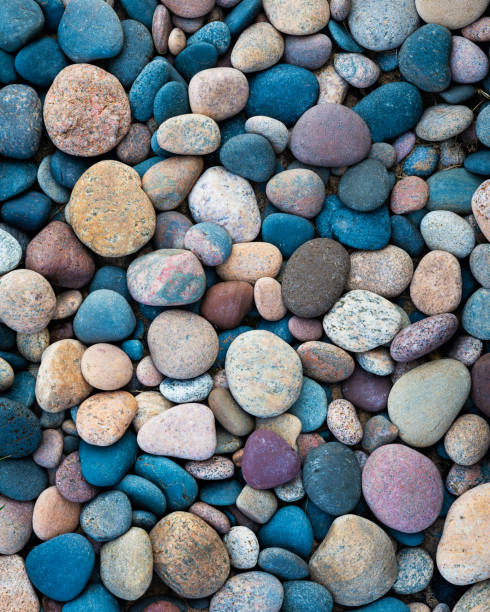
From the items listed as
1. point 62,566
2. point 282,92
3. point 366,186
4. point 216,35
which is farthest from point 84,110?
point 62,566

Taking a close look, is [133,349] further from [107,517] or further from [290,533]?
[290,533]

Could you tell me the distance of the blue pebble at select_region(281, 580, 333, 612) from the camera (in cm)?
140

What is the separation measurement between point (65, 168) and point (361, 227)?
32.0 inches

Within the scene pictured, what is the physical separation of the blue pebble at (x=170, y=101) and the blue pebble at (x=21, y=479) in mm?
962

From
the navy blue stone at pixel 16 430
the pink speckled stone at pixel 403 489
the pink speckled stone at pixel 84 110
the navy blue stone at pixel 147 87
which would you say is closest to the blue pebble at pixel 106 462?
the navy blue stone at pixel 16 430

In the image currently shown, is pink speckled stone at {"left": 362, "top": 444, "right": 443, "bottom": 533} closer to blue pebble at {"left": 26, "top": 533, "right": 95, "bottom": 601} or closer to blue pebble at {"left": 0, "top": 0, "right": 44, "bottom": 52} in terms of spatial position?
blue pebble at {"left": 26, "top": 533, "right": 95, "bottom": 601}

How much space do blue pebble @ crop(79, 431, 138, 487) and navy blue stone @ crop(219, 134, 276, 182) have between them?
78 centimetres

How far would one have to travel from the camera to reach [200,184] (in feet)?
5.17

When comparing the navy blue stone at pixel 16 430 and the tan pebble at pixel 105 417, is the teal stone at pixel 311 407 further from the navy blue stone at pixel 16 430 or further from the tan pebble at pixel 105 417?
the navy blue stone at pixel 16 430

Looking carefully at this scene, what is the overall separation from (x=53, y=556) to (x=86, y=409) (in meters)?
0.35

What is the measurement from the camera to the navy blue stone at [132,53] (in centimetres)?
155

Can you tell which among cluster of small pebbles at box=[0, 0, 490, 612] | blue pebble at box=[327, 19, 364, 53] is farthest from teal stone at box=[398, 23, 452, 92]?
blue pebble at box=[327, 19, 364, 53]

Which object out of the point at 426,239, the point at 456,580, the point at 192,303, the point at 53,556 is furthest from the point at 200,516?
the point at 426,239

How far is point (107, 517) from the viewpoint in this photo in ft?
4.55
